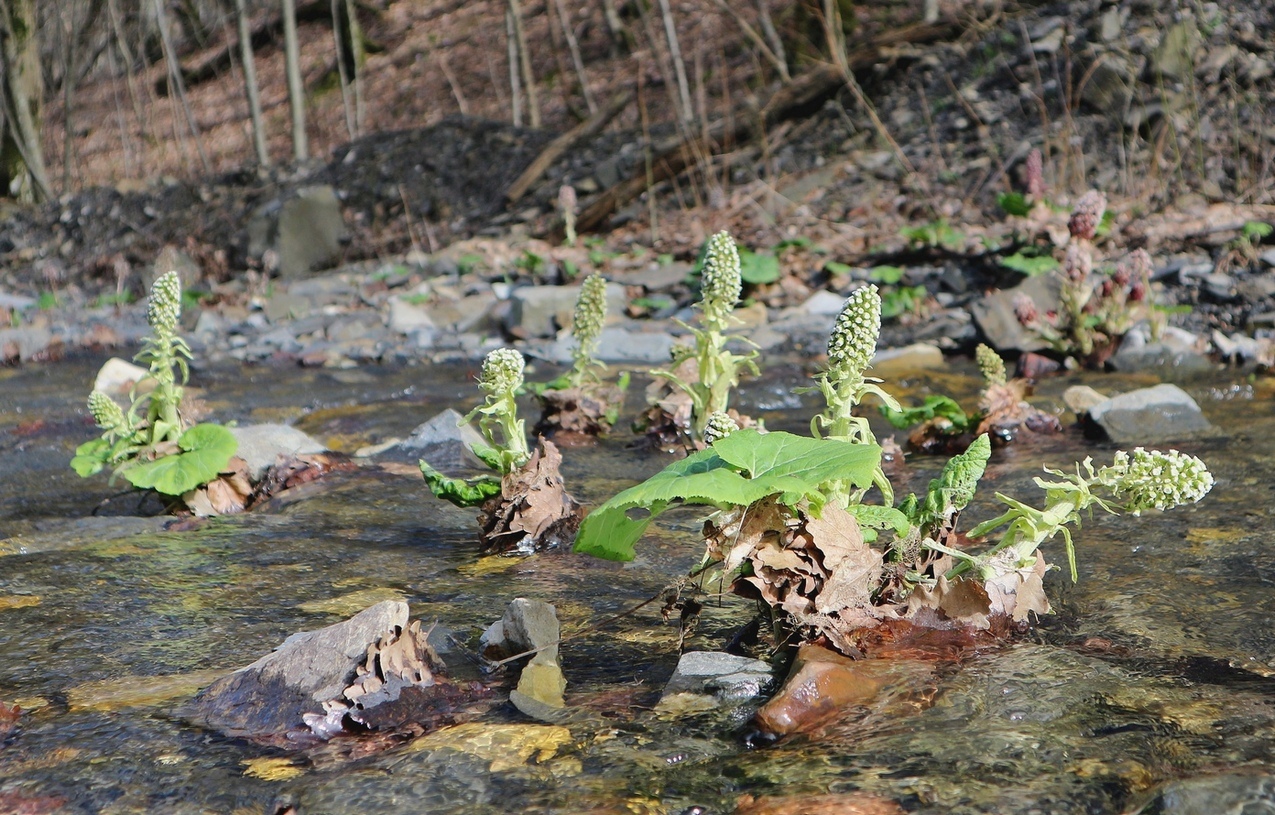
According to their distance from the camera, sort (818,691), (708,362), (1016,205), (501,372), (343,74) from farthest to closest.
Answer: (343,74) < (1016,205) < (708,362) < (501,372) < (818,691)

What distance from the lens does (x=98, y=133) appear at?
84.1 feet

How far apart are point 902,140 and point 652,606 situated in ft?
34.3

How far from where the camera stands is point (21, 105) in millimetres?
17094

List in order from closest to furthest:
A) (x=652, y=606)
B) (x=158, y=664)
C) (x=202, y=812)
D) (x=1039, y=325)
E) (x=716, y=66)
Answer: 1. (x=202, y=812)
2. (x=158, y=664)
3. (x=652, y=606)
4. (x=1039, y=325)
5. (x=716, y=66)

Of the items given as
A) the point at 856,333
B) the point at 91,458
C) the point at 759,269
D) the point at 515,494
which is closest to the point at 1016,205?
the point at 759,269

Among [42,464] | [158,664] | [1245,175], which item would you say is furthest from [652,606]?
[1245,175]

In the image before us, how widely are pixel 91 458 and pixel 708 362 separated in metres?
1.95

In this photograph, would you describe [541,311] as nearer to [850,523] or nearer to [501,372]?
[501,372]

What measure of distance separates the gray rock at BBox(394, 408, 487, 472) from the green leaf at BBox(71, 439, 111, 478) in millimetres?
1072

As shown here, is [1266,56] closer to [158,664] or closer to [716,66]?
[716,66]

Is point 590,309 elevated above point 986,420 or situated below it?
above

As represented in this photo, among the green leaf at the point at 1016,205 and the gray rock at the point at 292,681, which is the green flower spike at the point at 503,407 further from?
the green leaf at the point at 1016,205

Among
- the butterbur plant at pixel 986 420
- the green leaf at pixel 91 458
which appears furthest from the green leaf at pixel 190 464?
the butterbur plant at pixel 986 420

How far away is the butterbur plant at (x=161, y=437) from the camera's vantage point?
3240mm
